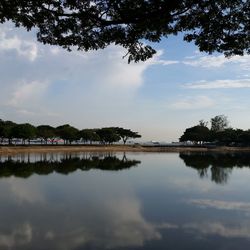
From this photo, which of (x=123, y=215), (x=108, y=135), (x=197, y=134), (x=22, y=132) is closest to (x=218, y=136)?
(x=197, y=134)

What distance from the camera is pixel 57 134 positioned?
127 metres

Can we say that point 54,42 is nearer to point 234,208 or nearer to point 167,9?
point 167,9

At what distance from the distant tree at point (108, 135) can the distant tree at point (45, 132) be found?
17.9m

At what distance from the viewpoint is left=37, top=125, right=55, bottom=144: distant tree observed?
120m

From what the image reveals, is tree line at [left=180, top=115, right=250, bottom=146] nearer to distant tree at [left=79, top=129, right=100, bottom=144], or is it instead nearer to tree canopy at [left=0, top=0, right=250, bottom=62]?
distant tree at [left=79, top=129, right=100, bottom=144]

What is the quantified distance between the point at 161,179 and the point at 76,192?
43.1 feet

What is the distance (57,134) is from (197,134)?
58.8 metres

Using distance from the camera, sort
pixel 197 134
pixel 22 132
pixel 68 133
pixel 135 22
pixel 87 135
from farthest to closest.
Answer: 1. pixel 197 134
2. pixel 87 135
3. pixel 68 133
4. pixel 22 132
5. pixel 135 22

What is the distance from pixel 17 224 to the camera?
19344 millimetres

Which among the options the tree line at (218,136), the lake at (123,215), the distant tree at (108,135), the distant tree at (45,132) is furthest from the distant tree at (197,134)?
the lake at (123,215)

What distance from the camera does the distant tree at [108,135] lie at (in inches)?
5556

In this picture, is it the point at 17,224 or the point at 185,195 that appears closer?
the point at 17,224

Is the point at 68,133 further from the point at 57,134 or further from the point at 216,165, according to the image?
the point at 216,165

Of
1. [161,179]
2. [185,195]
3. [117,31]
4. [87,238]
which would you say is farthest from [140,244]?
[161,179]
